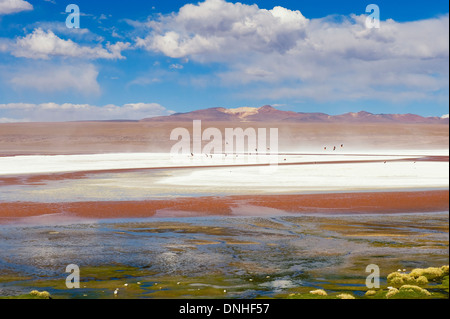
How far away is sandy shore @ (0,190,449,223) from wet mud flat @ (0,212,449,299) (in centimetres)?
114

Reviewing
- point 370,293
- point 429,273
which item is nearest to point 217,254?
point 370,293

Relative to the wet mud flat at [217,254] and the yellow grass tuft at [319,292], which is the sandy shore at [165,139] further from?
the yellow grass tuft at [319,292]

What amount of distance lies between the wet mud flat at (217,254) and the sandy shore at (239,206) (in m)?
1.14

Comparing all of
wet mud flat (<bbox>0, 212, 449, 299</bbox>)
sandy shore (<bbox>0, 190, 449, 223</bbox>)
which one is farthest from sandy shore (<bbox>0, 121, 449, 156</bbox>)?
wet mud flat (<bbox>0, 212, 449, 299</bbox>)

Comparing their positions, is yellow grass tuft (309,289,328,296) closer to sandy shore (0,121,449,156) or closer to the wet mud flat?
the wet mud flat

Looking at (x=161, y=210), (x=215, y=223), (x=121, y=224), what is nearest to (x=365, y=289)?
(x=215, y=223)

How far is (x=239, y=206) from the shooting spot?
1931 cm

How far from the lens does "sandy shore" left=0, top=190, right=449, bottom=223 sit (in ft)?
58.7

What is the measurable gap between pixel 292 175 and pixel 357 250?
1875 cm

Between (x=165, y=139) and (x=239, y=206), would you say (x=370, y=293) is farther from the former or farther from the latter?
(x=165, y=139)

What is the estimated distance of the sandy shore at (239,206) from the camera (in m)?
17.9

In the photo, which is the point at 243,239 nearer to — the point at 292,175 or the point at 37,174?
the point at 292,175

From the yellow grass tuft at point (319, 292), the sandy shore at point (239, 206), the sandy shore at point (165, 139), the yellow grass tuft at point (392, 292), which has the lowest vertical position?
the yellow grass tuft at point (319, 292)

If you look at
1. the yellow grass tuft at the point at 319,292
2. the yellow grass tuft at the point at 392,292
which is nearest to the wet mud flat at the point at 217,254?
the yellow grass tuft at the point at 319,292
